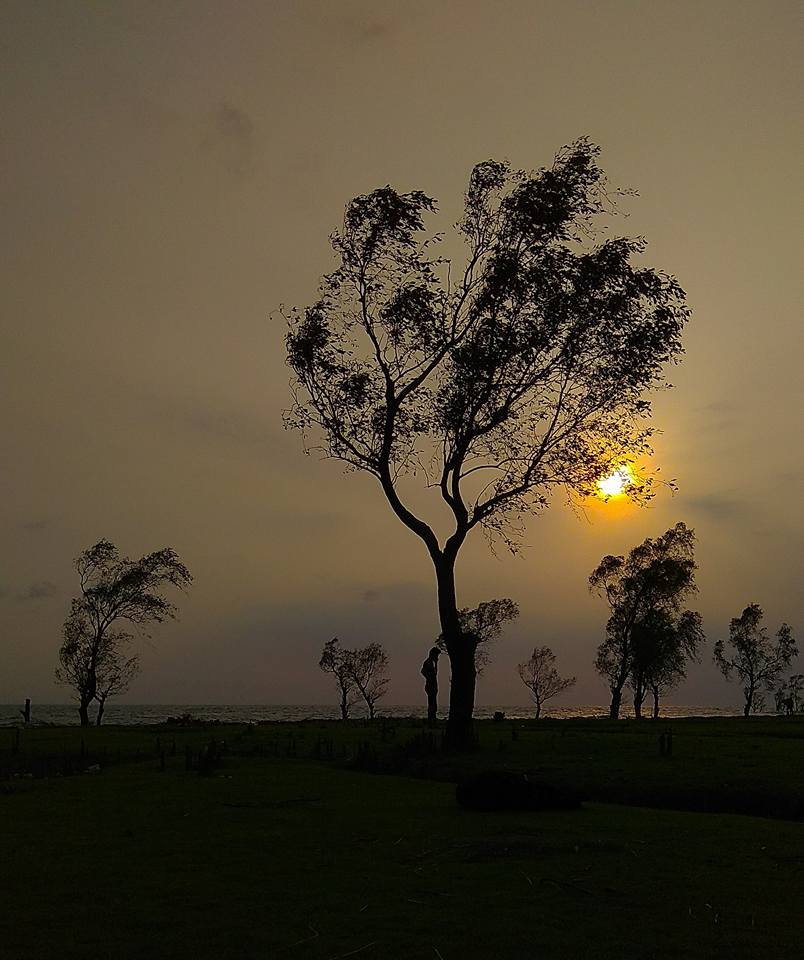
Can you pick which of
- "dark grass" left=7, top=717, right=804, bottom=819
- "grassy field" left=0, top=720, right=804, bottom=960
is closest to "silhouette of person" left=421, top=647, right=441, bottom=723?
"dark grass" left=7, top=717, right=804, bottom=819

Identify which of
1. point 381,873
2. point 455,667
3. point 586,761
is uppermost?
point 455,667

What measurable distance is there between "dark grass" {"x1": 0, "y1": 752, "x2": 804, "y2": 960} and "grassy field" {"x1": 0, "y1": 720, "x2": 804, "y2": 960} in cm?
3

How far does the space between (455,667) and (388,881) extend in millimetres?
20090

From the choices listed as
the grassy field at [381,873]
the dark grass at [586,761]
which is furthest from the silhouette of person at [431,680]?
the grassy field at [381,873]

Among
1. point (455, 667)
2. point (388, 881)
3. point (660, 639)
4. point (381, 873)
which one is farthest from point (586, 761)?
point (660, 639)

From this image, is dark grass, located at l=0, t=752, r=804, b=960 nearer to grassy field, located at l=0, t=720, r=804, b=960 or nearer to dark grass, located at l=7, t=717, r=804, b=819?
grassy field, located at l=0, t=720, r=804, b=960

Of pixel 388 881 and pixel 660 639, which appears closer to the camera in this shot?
pixel 388 881

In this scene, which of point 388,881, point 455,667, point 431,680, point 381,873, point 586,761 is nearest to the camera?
point 388,881

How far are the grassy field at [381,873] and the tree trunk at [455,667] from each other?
25.6 feet

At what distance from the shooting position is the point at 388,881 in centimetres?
1047

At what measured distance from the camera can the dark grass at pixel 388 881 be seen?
8031 mm

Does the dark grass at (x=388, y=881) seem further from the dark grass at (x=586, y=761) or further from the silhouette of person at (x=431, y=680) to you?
the silhouette of person at (x=431, y=680)

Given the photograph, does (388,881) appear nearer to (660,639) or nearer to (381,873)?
(381,873)

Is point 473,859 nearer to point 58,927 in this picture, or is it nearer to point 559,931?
point 559,931
